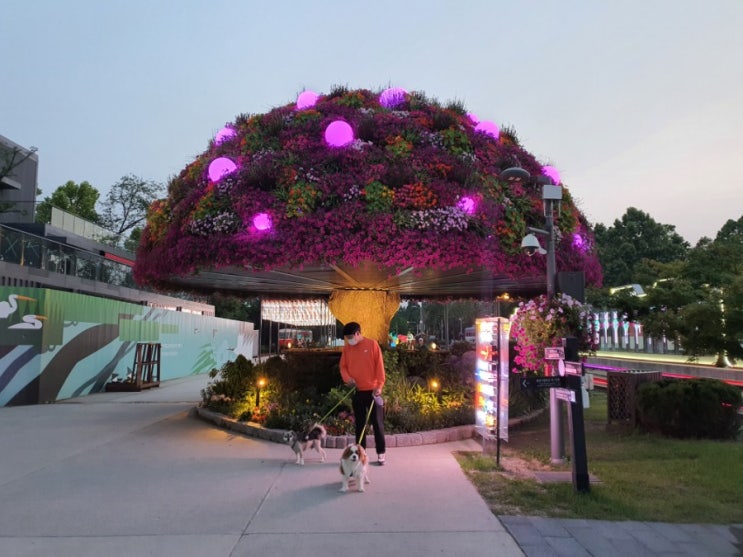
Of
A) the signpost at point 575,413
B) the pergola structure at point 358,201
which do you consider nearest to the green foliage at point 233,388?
the pergola structure at point 358,201

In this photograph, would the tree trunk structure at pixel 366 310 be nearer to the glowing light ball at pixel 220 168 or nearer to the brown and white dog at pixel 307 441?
the glowing light ball at pixel 220 168

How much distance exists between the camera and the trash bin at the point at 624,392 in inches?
378

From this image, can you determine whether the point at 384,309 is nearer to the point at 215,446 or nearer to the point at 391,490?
the point at 215,446

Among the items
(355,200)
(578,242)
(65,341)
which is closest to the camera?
(355,200)

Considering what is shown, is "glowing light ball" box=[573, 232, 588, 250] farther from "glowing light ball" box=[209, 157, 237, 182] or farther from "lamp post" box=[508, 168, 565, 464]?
"glowing light ball" box=[209, 157, 237, 182]

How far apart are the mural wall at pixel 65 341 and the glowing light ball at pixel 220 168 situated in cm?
699

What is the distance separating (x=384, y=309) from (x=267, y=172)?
509 cm

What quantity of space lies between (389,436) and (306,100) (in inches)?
262

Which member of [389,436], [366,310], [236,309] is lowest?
[389,436]

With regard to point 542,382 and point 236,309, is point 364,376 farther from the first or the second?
point 236,309

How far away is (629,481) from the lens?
20.2 feet

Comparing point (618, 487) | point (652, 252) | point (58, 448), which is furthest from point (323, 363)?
point (652, 252)

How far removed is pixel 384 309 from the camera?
42.4 feet

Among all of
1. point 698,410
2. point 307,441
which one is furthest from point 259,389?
point 698,410
